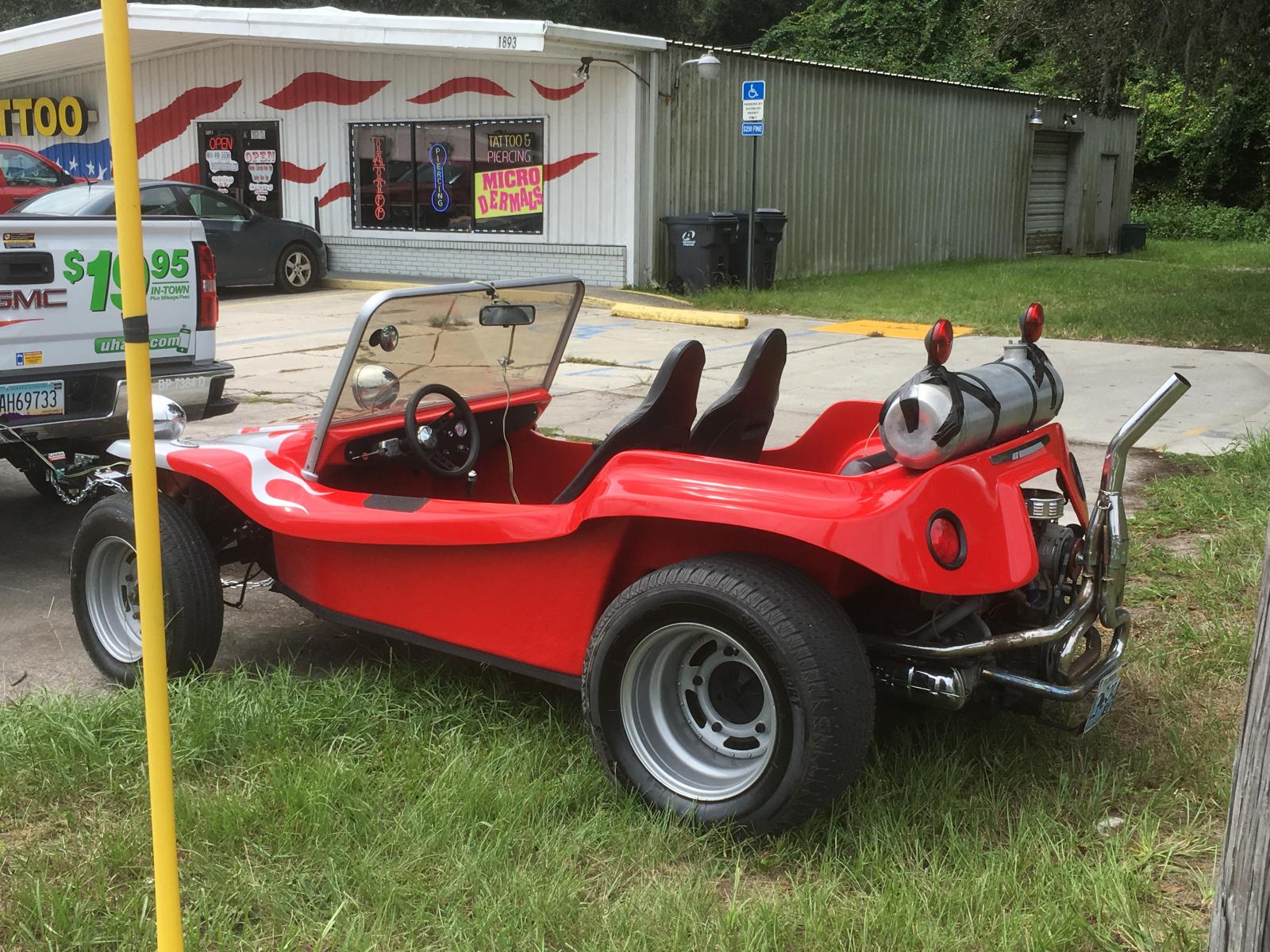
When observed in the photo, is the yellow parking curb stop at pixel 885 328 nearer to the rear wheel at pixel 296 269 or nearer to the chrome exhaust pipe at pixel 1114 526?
the rear wheel at pixel 296 269

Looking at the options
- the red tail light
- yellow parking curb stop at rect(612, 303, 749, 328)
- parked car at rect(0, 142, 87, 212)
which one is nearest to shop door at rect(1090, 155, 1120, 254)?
yellow parking curb stop at rect(612, 303, 749, 328)

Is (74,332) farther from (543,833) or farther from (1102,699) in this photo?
(1102,699)

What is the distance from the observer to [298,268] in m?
17.8

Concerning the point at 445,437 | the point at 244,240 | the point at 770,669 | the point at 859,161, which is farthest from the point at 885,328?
the point at 770,669

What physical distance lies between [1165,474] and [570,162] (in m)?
11.7

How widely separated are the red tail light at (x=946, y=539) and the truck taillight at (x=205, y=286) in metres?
4.40

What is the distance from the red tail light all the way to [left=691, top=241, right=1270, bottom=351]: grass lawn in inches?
394

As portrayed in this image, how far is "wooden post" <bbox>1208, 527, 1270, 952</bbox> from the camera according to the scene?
5.99ft

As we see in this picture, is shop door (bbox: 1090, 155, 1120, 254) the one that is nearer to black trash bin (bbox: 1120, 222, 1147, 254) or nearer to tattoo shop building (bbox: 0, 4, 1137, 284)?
black trash bin (bbox: 1120, 222, 1147, 254)

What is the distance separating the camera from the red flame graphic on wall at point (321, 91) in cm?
1878

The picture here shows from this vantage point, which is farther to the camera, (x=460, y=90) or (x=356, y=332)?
(x=460, y=90)

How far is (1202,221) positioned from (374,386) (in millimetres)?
31863

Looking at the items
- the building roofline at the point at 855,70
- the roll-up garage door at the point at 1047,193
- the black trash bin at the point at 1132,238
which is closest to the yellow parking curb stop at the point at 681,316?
the building roofline at the point at 855,70

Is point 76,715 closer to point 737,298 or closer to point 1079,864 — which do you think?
point 1079,864
